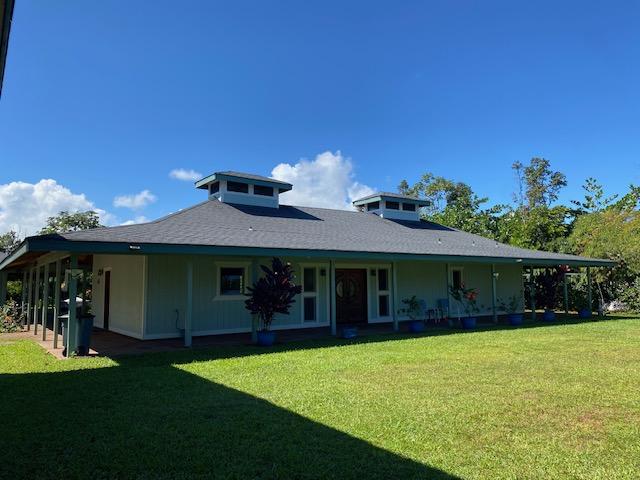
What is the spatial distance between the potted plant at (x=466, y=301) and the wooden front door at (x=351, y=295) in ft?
10.4

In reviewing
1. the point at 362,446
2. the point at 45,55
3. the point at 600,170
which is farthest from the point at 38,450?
the point at 600,170

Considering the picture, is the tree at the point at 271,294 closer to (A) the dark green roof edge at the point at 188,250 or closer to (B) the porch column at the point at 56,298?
(A) the dark green roof edge at the point at 188,250

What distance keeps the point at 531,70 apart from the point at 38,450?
16683 mm

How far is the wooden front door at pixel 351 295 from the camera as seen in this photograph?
49.8 feet

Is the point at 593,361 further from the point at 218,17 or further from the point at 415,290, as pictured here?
the point at 218,17

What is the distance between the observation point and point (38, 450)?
13.0 feet

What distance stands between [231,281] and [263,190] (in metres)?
5.08

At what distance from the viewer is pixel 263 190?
1703 centimetres

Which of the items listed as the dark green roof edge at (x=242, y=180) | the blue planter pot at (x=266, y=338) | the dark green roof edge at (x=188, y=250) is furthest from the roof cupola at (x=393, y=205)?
the blue planter pot at (x=266, y=338)

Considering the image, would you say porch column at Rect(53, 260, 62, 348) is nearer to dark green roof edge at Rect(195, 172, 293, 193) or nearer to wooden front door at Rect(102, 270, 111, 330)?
wooden front door at Rect(102, 270, 111, 330)

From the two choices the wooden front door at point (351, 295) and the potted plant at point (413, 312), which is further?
the wooden front door at point (351, 295)

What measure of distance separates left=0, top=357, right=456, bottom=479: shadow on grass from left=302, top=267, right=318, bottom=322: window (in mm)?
8030

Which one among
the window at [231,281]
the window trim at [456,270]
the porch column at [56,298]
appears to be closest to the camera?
the porch column at [56,298]

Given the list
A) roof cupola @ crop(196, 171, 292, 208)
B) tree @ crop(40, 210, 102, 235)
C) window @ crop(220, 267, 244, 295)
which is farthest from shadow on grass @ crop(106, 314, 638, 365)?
tree @ crop(40, 210, 102, 235)
